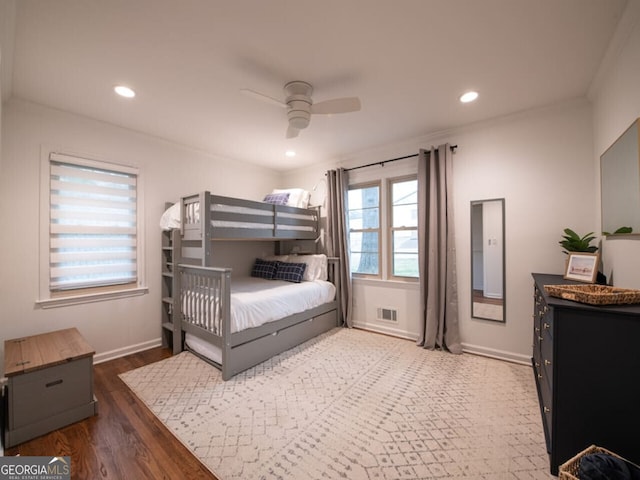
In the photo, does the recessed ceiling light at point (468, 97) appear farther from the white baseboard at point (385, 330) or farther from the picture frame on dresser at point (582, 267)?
the white baseboard at point (385, 330)

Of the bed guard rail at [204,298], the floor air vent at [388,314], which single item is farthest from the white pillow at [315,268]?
the bed guard rail at [204,298]

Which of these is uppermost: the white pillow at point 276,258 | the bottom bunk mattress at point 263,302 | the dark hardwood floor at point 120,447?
the white pillow at point 276,258

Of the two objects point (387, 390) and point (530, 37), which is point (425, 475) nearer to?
point (387, 390)

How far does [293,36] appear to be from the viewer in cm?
169

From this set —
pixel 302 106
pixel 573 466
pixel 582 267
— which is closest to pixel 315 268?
pixel 302 106

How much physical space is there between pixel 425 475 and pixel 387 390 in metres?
0.84

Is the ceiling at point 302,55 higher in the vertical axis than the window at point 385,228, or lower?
higher

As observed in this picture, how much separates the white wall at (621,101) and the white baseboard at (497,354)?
1210 mm

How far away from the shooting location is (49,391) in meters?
1.84

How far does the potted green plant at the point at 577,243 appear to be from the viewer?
227 centimetres

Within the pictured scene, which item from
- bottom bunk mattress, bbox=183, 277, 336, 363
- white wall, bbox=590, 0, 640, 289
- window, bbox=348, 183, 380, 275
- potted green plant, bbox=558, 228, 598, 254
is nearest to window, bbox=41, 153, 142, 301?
bottom bunk mattress, bbox=183, 277, 336, 363

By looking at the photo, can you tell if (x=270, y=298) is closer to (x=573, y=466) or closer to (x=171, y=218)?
(x=171, y=218)

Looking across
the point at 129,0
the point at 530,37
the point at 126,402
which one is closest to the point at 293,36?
the point at 129,0

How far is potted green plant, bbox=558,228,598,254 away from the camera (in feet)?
7.45
